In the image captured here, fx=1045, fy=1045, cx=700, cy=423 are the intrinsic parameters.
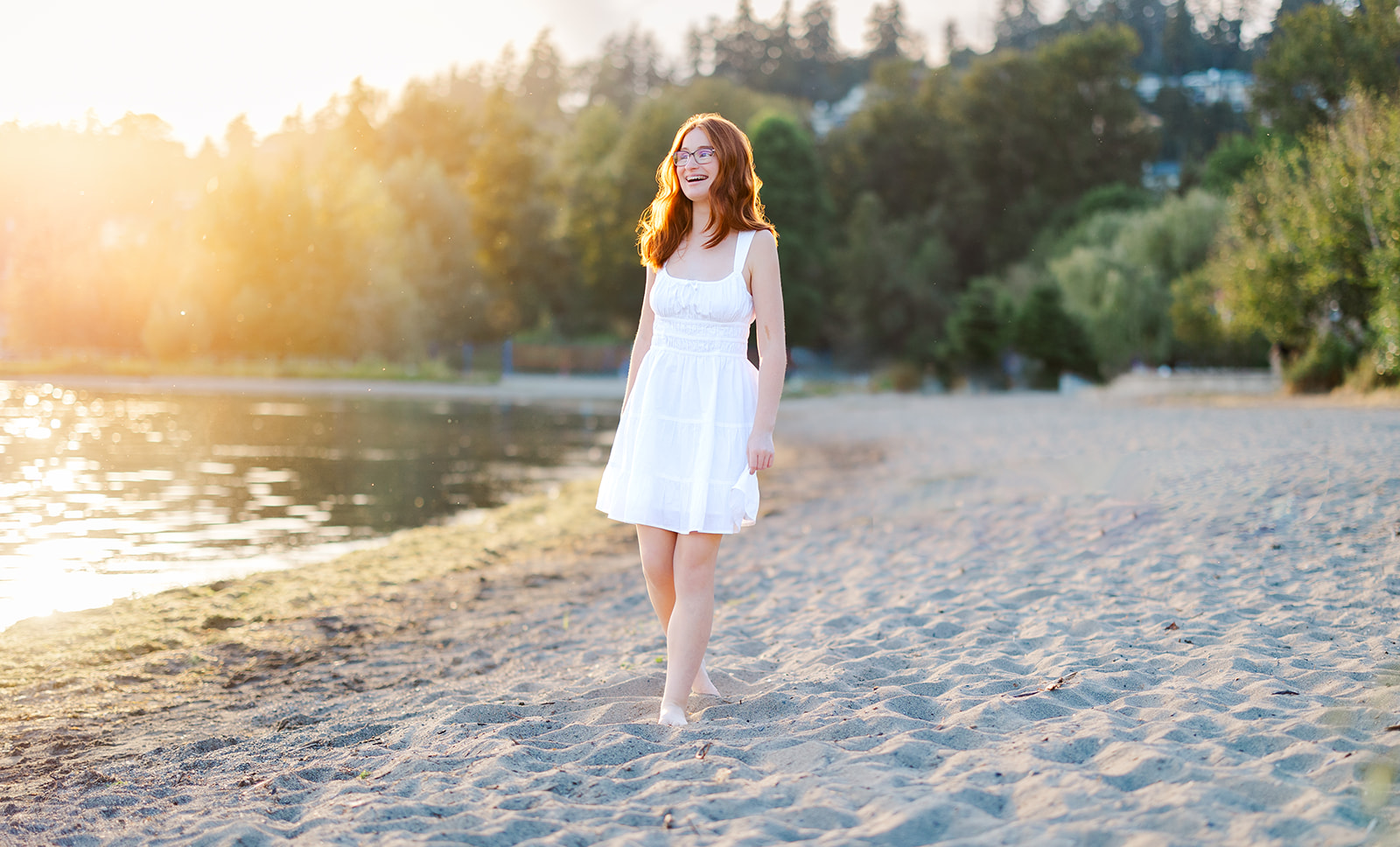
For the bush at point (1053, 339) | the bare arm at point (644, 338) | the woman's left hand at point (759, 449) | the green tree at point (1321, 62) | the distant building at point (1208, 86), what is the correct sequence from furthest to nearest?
the distant building at point (1208, 86) → the green tree at point (1321, 62) → the bush at point (1053, 339) → the bare arm at point (644, 338) → the woman's left hand at point (759, 449)

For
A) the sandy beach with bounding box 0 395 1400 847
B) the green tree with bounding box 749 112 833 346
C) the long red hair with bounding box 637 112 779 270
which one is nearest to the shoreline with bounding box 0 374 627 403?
the green tree with bounding box 749 112 833 346

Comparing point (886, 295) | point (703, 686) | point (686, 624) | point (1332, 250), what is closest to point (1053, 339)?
point (1332, 250)

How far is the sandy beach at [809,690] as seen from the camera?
2750 millimetres

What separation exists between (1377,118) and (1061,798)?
20.5 m

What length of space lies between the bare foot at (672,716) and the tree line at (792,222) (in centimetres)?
1980

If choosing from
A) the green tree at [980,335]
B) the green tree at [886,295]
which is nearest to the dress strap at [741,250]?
the green tree at [980,335]

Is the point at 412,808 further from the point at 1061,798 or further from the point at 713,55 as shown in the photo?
the point at 713,55

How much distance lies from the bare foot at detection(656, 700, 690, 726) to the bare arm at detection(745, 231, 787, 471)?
34.1 inches

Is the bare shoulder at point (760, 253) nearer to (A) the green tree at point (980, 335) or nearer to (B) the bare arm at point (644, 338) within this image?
(B) the bare arm at point (644, 338)

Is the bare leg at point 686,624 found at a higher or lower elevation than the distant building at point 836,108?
lower

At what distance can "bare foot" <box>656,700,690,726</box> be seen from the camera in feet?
11.5

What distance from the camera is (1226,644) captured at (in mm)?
4227

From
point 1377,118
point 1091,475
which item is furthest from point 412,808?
point 1377,118

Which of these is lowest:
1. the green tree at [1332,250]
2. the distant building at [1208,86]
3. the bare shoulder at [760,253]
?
the bare shoulder at [760,253]
